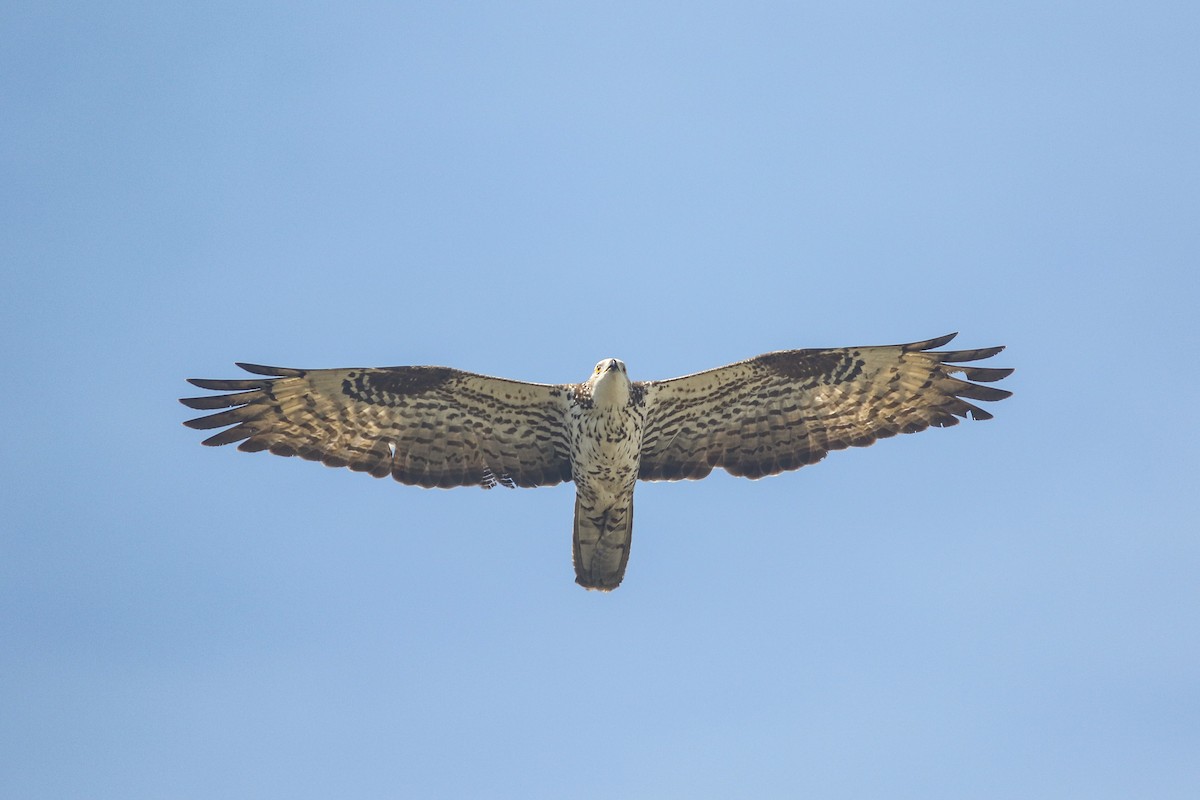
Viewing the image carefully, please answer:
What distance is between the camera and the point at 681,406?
16.6m

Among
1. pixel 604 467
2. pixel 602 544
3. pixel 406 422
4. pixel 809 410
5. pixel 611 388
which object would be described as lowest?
pixel 602 544

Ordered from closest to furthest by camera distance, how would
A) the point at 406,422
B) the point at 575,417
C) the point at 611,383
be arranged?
the point at 611,383 → the point at 575,417 → the point at 406,422

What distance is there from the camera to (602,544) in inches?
640

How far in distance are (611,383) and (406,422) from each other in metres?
2.89

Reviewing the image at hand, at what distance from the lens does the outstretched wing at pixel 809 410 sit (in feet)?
54.6

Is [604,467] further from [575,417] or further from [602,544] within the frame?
[602,544]

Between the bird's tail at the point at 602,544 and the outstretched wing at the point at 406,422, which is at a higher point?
the outstretched wing at the point at 406,422

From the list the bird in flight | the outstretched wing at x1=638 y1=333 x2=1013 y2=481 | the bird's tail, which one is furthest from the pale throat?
the bird's tail

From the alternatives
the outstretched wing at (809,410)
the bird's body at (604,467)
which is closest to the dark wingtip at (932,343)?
the outstretched wing at (809,410)

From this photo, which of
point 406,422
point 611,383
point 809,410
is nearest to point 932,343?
point 809,410

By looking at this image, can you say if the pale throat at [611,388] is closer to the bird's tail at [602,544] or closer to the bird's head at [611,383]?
the bird's head at [611,383]

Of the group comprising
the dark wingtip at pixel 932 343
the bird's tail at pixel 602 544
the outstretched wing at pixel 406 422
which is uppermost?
the dark wingtip at pixel 932 343

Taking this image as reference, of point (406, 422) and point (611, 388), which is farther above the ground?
point (611, 388)

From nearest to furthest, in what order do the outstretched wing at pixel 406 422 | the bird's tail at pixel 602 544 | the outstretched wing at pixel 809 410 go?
the bird's tail at pixel 602 544 → the outstretched wing at pixel 406 422 → the outstretched wing at pixel 809 410
